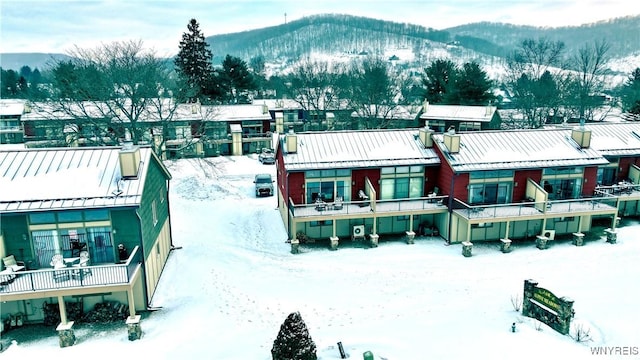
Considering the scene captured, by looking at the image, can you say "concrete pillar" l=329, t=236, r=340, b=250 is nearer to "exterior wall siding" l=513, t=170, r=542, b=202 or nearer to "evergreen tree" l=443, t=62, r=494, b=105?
"exterior wall siding" l=513, t=170, r=542, b=202

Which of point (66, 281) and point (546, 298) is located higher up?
point (66, 281)

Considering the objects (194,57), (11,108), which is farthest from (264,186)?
(11,108)

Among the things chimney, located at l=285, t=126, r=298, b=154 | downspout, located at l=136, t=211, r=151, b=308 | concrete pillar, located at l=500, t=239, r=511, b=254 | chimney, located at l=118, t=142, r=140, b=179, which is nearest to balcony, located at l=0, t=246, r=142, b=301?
downspout, located at l=136, t=211, r=151, b=308

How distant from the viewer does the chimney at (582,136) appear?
26.5 meters

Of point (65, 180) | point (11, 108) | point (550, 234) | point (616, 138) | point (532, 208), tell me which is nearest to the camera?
point (65, 180)

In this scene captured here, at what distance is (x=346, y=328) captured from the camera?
54.2ft

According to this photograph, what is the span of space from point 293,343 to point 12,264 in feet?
37.6

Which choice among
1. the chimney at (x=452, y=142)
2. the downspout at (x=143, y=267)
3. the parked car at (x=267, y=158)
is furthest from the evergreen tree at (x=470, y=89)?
the downspout at (x=143, y=267)

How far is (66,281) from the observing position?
1603cm

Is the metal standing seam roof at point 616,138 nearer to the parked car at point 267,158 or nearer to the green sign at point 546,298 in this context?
→ the green sign at point 546,298

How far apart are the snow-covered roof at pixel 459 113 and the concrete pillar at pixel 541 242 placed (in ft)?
88.4

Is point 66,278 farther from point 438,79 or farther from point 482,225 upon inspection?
point 438,79

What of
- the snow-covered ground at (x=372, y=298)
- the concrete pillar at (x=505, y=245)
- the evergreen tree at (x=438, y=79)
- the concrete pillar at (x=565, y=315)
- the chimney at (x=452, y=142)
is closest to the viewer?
the snow-covered ground at (x=372, y=298)

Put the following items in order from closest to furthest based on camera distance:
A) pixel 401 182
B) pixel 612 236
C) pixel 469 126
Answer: pixel 612 236, pixel 401 182, pixel 469 126
